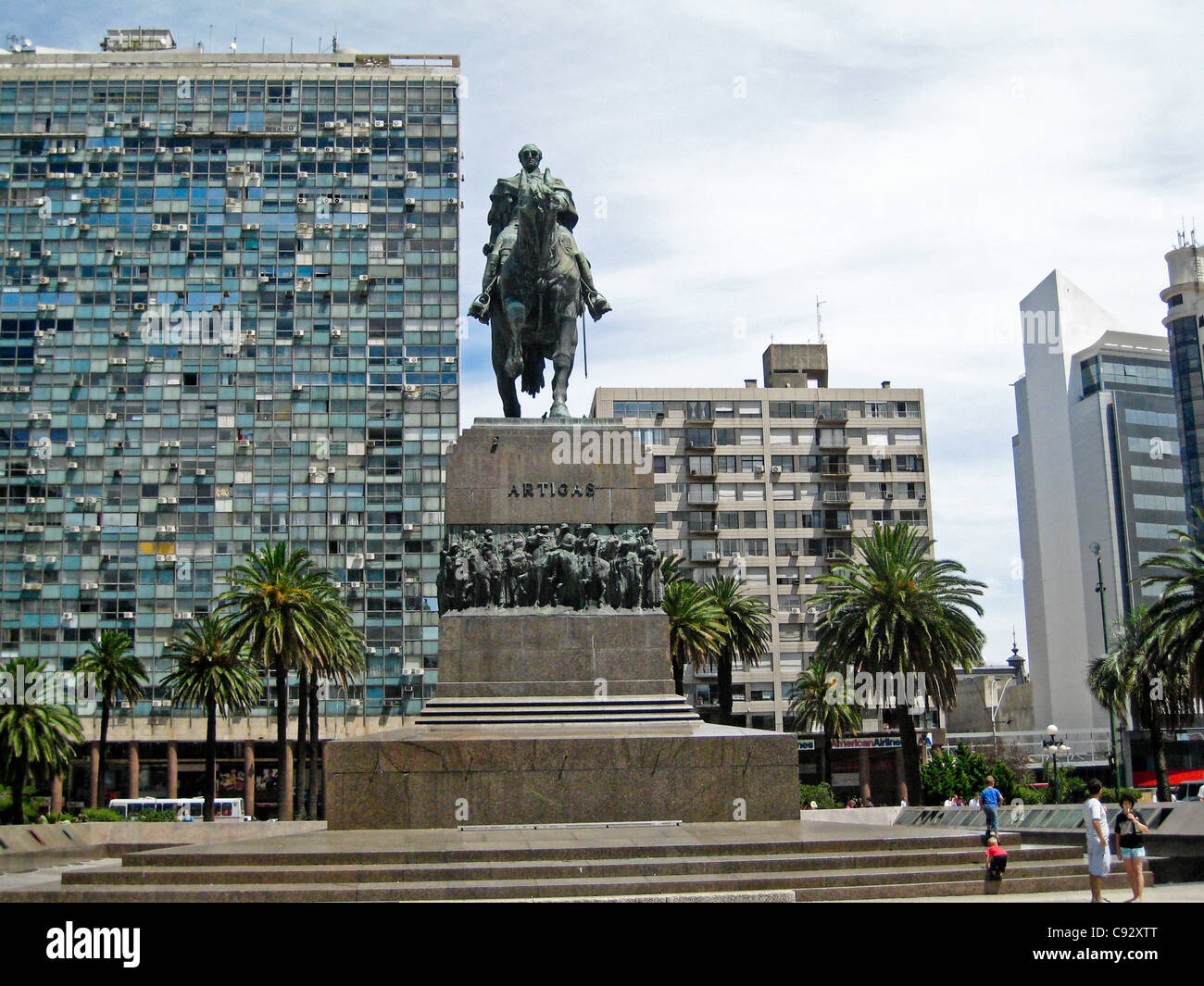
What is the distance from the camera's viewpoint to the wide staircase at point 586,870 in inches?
561

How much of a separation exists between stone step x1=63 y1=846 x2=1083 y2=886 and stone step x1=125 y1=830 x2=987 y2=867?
102mm

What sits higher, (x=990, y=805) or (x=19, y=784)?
(x=990, y=805)

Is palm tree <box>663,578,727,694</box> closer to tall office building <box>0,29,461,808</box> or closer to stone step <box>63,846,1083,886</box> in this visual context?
tall office building <box>0,29,461,808</box>

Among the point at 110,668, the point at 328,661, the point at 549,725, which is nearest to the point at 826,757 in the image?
the point at 328,661

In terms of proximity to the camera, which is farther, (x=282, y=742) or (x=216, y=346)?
(x=216, y=346)

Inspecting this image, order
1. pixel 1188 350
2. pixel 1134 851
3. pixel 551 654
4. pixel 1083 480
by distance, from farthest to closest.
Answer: pixel 1083 480, pixel 1188 350, pixel 551 654, pixel 1134 851

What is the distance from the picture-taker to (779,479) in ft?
280

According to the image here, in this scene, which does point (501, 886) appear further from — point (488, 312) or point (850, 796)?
point (850, 796)

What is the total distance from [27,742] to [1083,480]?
91.4 m

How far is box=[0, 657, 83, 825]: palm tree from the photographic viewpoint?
48.2m

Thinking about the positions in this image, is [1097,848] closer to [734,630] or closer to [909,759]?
[909,759]

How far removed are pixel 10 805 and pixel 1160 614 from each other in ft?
146
